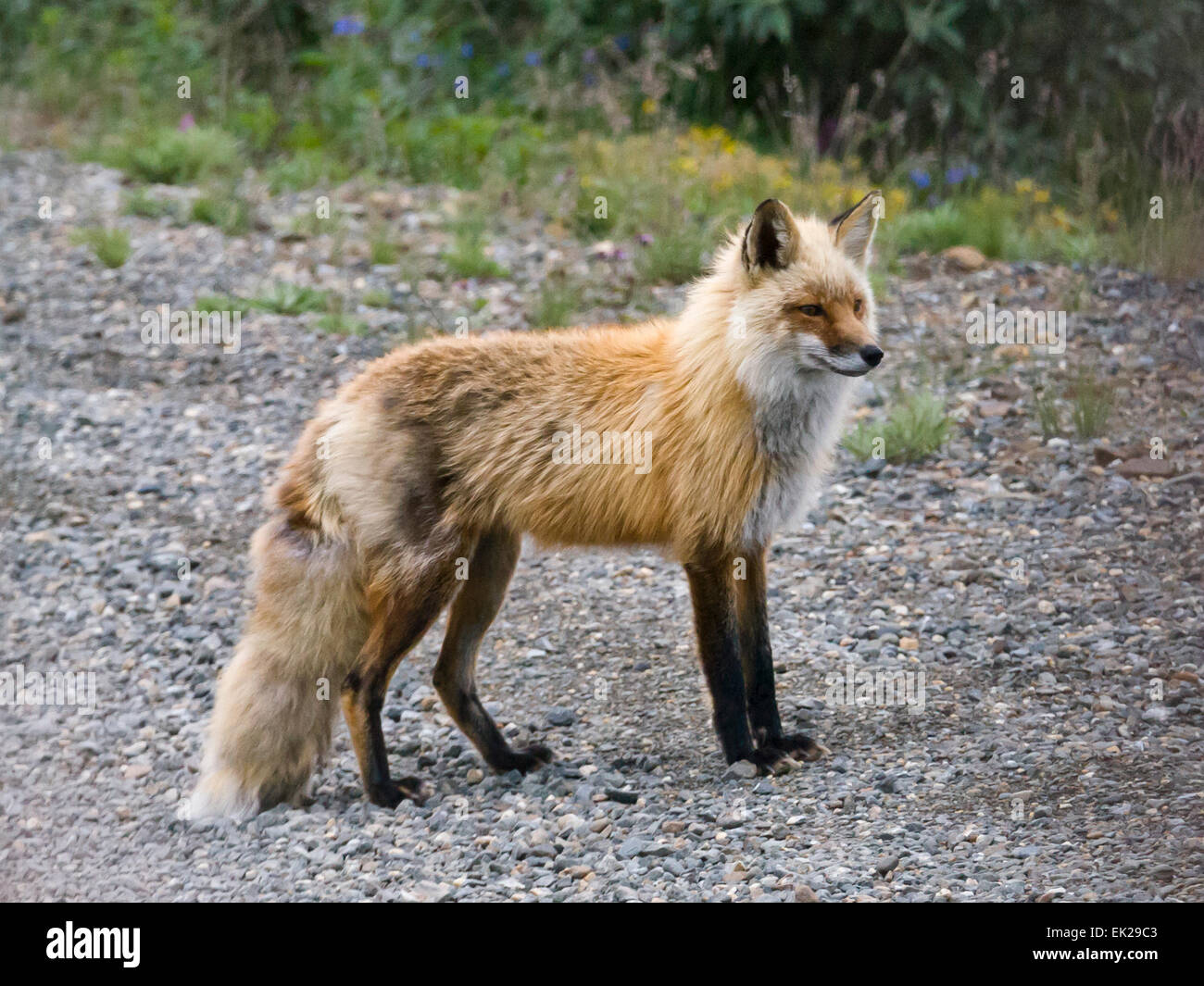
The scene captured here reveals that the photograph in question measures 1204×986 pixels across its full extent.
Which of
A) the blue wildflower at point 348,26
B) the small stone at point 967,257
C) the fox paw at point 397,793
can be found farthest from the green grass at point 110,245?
the fox paw at point 397,793

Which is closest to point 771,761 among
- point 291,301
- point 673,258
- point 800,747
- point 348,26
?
point 800,747

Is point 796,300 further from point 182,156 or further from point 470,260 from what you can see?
point 182,156

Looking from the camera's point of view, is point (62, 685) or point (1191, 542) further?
point (1191, 542)

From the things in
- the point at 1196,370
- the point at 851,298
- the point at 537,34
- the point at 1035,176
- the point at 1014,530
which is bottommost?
the point at 1014,530

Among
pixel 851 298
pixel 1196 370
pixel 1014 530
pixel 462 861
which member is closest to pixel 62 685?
pixel 462 861

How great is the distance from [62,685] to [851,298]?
317cm

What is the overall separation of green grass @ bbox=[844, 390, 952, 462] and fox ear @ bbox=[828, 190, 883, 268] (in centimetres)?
196

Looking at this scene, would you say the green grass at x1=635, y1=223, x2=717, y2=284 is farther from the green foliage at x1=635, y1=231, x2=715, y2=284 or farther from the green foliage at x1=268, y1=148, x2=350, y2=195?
the green foliage at x1=268, y1=148, x2=350, y2=195

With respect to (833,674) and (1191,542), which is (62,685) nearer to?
(833,674)

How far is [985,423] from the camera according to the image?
256 inches

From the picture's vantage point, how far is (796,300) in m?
4.01

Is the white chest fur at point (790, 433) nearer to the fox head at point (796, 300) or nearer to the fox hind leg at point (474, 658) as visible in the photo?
the fox head at point (796, 300)
